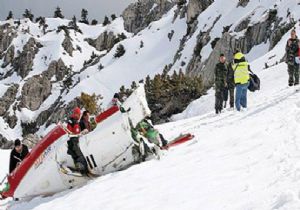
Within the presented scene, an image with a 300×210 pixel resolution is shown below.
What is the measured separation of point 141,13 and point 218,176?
11695 centimetres

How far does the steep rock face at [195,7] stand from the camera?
7412 cm

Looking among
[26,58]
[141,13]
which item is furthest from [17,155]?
[141,13]

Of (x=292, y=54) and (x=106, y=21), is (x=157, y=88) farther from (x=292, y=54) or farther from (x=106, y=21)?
(x=106, y=21)

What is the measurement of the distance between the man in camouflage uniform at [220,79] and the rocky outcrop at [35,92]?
88192 mm

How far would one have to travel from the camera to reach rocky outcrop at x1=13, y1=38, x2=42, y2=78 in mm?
113062

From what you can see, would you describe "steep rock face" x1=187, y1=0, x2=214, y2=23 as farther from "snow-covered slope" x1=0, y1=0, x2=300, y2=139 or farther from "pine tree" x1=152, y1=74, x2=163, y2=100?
"pine tree" x1=152, y1=74, x2=163, y2=100

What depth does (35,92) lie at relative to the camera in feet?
338

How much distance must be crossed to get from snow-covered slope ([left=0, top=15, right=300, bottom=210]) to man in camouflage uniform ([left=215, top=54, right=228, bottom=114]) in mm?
4839

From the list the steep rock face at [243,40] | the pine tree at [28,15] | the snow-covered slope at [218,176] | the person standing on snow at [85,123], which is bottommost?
the snow-covered slope at [218,176]

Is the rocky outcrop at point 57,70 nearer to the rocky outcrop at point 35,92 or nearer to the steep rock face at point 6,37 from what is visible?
the rocky outcrop at point 35,92

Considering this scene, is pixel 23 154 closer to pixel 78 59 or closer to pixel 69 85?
pixel 69 85

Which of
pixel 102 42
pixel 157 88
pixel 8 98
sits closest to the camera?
pixel 157 88

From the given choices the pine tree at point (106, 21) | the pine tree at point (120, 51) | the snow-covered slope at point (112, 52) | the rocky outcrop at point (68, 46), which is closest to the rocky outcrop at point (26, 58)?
the snow-covered slope at point (112, 52)

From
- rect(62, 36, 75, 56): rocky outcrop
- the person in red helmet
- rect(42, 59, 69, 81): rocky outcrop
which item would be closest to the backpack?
the person in red helmet
